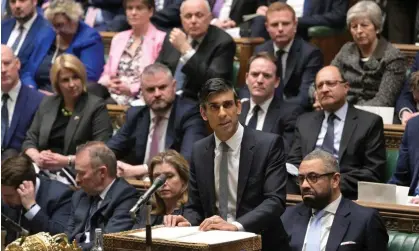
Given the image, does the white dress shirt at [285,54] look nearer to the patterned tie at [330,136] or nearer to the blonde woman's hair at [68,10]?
the patterned tie at [330,136]

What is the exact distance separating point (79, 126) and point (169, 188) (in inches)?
65.9

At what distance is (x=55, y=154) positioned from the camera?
6191mm

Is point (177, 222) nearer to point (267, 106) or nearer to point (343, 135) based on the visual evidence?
point (343, 135)

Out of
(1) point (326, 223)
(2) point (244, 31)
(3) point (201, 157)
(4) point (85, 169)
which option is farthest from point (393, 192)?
(2) point (244, 31)

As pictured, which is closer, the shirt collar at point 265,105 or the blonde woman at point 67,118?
the shirt collar at point 265,105

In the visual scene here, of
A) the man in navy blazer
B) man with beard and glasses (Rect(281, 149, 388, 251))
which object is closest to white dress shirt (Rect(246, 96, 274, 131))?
the man in navy blazer

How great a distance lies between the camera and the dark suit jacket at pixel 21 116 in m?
6.66

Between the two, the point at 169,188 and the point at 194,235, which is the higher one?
the point at 194,235

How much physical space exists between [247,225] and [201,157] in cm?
42

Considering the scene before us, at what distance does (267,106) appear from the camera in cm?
602

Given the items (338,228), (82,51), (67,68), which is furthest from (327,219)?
(82,51)

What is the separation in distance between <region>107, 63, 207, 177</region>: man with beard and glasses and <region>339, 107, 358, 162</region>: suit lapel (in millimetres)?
888

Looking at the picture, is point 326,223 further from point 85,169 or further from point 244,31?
point 244,31

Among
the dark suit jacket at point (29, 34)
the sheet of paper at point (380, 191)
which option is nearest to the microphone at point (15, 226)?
the sheet of paper at point (380, 191)
